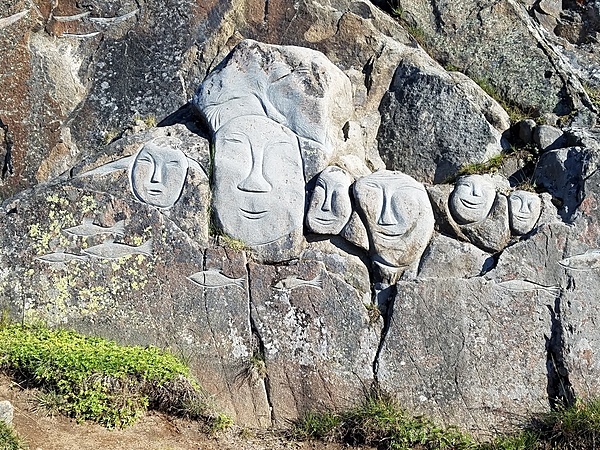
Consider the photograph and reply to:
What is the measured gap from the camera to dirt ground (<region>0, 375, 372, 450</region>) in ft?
17.1

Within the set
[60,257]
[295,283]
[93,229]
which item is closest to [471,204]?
[295,283]

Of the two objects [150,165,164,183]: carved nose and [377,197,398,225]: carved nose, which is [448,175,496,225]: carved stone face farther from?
[150,165,164,183]: carved nose

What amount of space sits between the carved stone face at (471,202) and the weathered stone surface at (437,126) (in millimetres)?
497

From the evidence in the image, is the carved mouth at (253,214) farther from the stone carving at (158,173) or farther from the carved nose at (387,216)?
the carved nose at (387,216)

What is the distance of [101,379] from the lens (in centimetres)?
538

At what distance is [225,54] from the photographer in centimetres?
696

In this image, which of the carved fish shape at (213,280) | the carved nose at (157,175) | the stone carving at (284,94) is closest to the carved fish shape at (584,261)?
the stone carving at (284,94)

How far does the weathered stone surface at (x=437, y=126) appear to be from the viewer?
6.46 meters

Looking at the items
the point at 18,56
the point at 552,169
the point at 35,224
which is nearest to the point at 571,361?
the point at 552,169

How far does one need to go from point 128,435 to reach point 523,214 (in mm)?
2754

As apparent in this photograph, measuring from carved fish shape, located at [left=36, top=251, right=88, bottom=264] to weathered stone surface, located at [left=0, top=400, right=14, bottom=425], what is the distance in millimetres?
1105

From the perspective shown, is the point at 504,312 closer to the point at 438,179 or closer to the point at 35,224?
the point at 438,179

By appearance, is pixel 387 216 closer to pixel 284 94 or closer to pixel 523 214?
pixel 523 214

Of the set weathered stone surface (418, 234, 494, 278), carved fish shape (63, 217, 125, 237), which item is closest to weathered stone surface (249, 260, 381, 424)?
weathered stone surface (418, 234, 494, 278)
